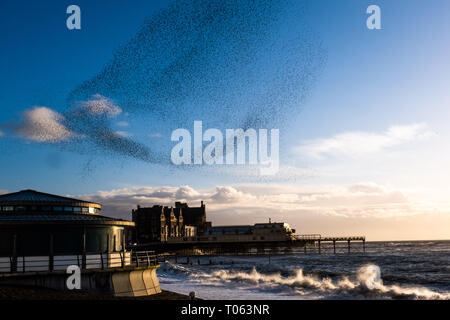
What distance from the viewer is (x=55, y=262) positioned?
24.6 metres

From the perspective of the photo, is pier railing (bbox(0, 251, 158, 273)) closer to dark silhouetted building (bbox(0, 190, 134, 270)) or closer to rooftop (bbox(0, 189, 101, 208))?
dark silhouetted building (bbox(0, 190, 134, 270))

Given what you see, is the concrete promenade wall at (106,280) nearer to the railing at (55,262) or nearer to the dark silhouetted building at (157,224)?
the railing at (55,262)

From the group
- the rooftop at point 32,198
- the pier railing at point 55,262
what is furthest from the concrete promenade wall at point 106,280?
the rooftop at point 32,198

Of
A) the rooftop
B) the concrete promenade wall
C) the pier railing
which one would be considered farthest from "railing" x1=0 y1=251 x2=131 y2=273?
the rooftop

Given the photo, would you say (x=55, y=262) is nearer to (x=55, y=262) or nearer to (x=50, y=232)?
(x=55, y=262)

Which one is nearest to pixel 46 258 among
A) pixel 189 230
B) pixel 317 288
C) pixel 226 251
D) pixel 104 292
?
pixel 104 292

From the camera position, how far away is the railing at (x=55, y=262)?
2400 centimetres

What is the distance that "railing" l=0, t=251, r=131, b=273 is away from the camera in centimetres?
2400

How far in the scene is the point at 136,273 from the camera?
1049 inches
